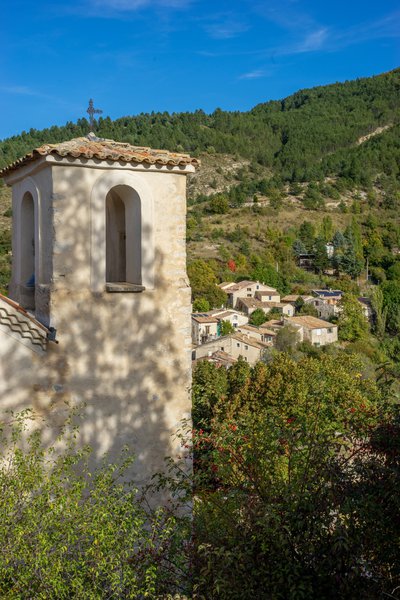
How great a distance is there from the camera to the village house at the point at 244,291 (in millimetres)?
56562

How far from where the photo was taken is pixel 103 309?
5.36m

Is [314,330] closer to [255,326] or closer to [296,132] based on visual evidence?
[255,326]

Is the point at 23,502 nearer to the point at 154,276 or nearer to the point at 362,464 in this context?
the point at 362,464

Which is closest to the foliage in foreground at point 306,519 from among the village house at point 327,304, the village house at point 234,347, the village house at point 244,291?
the village house at point 234,347

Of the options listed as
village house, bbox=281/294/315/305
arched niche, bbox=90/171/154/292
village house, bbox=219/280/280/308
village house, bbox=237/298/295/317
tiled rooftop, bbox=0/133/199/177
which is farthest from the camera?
village house, bbox=281/294/315/305

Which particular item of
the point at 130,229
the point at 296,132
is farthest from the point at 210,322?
the point at 296,132

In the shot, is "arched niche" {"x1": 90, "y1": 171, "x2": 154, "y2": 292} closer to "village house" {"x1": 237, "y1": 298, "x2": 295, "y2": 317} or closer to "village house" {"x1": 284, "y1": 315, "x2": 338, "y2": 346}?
"village house" {"x1": 284, "y1": 315, "x2": 338, "y2": 346}

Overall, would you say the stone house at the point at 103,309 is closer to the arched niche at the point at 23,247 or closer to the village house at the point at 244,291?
the arched niche at the point at 23,247

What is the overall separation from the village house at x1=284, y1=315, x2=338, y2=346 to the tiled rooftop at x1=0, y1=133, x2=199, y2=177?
4153 cm

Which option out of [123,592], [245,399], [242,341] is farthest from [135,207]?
[242,341]

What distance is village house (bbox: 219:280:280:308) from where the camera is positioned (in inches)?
2227

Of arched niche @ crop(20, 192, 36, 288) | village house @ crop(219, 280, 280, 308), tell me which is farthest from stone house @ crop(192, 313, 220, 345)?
arched niche @ crop(20, 192, 36, 288)

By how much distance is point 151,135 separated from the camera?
354ft

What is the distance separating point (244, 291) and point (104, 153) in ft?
171
